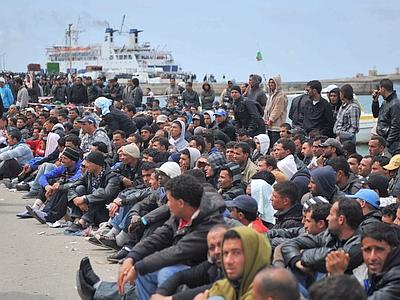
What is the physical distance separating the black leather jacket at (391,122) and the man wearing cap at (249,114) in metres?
2.76

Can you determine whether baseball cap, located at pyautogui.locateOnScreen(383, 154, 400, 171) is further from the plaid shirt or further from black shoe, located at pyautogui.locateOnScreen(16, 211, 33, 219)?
black shoe, located at pyautogui.locateOnScreen(16, 211, 33, 219)

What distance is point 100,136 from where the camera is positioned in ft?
40.2

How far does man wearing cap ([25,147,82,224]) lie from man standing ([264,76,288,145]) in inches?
142

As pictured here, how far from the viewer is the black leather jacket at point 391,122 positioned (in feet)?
33.4

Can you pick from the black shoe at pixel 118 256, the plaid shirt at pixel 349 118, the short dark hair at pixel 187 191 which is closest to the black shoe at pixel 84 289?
the short dark hair at pixel 187 191

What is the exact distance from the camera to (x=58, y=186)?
1011 cm

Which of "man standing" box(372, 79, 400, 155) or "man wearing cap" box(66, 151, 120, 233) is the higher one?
"man standing" box(372, 79, 400, 155)

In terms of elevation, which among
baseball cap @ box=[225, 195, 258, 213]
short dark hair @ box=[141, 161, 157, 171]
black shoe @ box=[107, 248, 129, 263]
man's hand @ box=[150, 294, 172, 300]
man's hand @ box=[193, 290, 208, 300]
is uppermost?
baseball cap @ box=[225, 195, 258, 213]

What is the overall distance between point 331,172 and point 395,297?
2.50 m

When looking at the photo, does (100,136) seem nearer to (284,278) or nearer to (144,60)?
(284,278)

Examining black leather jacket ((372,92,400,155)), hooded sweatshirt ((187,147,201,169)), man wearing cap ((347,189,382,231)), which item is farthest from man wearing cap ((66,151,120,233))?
man wearing cap ((347,189,382,231))

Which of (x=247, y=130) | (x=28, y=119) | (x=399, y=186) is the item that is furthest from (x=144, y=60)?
(x=399, y=186)

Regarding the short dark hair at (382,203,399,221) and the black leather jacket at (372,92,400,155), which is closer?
the short dark hair at (382,203,399,221)

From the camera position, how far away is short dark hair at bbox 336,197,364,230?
539 centimetres
